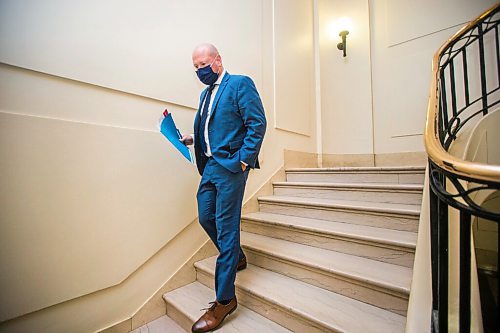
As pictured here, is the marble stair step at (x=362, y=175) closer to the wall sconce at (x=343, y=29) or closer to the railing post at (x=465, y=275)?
the railing post at (x=465, y=275)

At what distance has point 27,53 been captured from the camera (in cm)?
109

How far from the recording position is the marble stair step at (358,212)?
1.43 metres

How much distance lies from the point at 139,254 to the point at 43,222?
52cm

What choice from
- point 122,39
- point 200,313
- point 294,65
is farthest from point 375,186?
point 122,39

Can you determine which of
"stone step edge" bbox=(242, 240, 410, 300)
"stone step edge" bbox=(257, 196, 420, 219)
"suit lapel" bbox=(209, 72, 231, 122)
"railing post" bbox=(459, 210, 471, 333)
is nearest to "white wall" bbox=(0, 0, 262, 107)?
"suit lapel" bbox=(209, 72, 231, 122)

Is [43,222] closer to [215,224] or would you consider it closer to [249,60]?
[215,224]

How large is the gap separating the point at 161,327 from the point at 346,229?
49.3 inches

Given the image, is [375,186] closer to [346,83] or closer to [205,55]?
[205,55]

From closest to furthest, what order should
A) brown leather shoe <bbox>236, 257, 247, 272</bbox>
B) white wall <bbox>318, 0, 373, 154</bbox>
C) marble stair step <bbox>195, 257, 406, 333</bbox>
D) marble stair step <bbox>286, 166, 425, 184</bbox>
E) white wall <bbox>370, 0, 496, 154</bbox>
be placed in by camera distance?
marble stair step <bbox>195, 257, 406, 333</bbox>, brown leather shoe <bbox>236, 257, 247, 272</bbox>, marble stair step <bbox>286, 166, 425, 184</bbox>, white wall <bbox>370, 0, 496, 154</bbox>, white wall <bbox>318, 0, 373, 154</bbox>

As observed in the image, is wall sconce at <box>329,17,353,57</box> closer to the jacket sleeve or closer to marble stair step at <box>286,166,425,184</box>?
marble stair step at <box>286,166,425,184</box>

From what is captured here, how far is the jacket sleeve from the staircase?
2.26ft

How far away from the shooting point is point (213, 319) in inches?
46.1

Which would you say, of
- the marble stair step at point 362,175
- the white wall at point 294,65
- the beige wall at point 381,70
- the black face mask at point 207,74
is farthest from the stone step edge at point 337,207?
the beige wall at point 381,70

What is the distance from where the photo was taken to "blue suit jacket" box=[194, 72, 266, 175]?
3.93 feet
